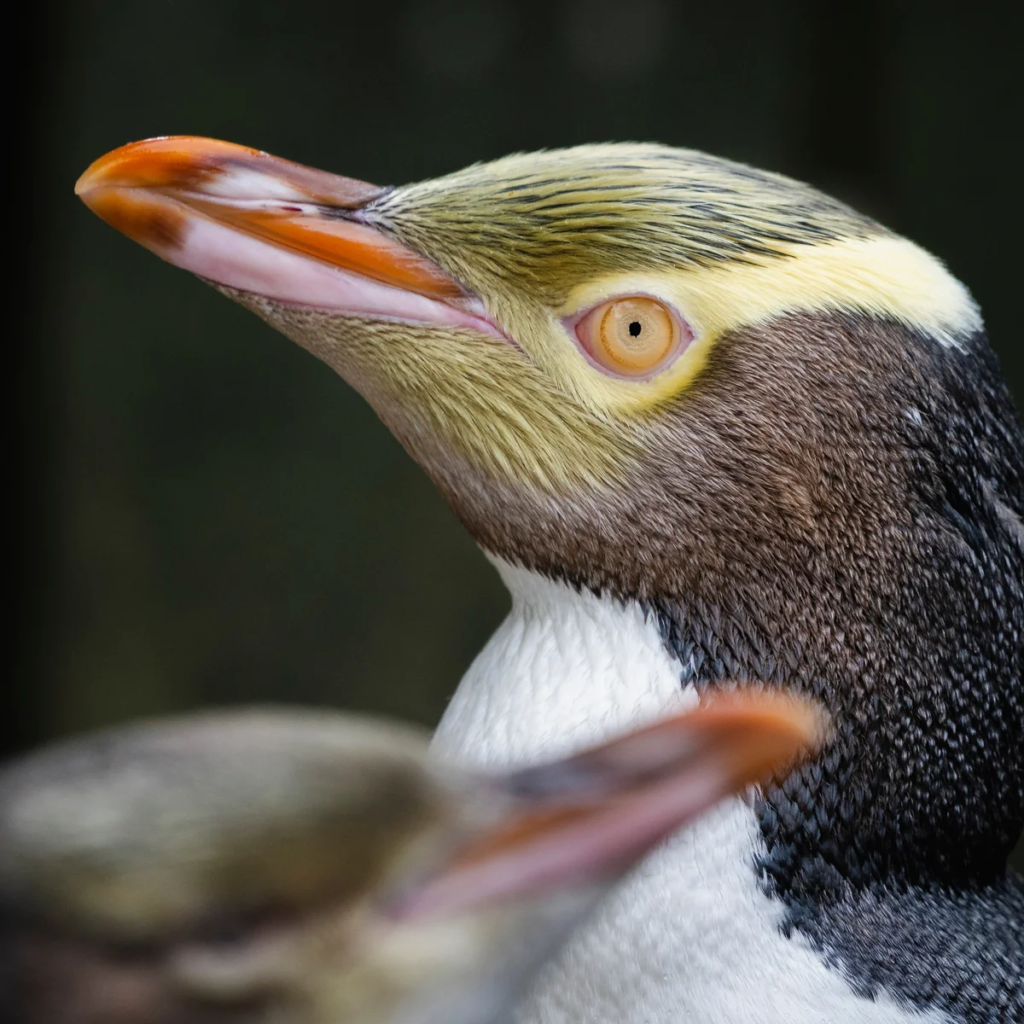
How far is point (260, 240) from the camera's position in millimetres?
794

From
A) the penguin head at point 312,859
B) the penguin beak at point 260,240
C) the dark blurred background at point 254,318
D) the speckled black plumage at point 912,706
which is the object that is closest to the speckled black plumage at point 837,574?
the speckled black plumage at point 912,706

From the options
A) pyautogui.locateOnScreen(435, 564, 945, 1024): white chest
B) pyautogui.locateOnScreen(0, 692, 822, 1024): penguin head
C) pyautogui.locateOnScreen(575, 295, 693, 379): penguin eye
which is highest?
pyautogui.locateOnScreen(575, 295, 693, 379): penguin eye

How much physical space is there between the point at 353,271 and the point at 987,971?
1.85 ft

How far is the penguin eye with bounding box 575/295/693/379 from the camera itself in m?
0.76

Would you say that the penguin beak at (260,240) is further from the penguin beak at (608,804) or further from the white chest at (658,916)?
the penguin beak at (608,804)

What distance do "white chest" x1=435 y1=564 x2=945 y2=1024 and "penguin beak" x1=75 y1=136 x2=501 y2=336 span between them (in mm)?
217

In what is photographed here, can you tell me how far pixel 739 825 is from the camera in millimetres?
738

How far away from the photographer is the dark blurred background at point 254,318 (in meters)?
2.18

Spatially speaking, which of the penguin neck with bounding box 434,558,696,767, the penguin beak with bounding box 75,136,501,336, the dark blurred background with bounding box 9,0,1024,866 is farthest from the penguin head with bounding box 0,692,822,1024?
the dark blurred background with bounding box 9,0,1024,866

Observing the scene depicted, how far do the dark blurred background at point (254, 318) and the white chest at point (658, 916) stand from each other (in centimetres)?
162

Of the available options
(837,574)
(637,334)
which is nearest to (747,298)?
(637,334)

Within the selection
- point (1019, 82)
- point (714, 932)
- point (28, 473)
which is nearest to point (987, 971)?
point (714, 932)

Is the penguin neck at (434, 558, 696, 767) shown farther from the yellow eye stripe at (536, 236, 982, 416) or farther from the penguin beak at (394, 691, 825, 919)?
the penguin beak at (394, 691, 825, 919)

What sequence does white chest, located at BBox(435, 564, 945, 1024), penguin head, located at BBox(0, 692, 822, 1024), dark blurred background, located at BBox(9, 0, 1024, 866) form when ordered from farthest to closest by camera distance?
dark blurred background, located at BBox(9, 0, 1024, 866) → white chest, located at BBox(435, 564, 945, 1024) → penguin head, located at BBox(0, 692, 822, 1024)
